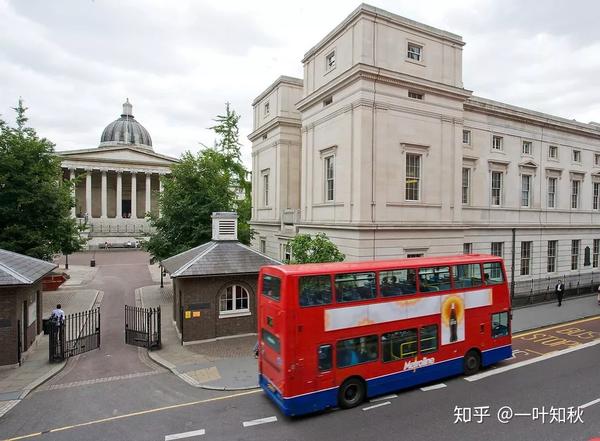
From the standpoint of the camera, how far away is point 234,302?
17219mm

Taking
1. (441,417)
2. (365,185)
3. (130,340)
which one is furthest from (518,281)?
(130,340)

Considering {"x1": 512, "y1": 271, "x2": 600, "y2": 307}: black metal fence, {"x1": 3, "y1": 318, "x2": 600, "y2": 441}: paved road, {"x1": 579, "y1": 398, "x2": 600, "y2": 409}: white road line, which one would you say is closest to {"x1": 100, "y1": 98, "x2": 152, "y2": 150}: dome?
{"x1": 512, "y1": 271, "x2": 600, "y2": 307}: black metal fence

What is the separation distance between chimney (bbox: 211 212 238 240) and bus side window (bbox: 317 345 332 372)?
950cm

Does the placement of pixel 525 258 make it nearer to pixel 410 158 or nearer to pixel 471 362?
pixel 410 158

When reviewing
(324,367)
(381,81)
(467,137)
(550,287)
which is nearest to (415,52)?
(381,81)

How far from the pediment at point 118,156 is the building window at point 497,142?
182ft

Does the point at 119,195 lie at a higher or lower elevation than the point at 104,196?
higher

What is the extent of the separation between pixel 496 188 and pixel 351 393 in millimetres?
21098

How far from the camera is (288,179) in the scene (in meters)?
28.5

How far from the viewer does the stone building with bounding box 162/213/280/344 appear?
53.0ft

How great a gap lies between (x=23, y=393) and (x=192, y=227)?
47.9ft

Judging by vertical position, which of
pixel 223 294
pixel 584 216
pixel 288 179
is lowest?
pixel 223 294

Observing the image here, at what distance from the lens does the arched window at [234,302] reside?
1697cm

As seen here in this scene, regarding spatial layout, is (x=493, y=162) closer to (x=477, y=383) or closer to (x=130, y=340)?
(x=477, y=383)
